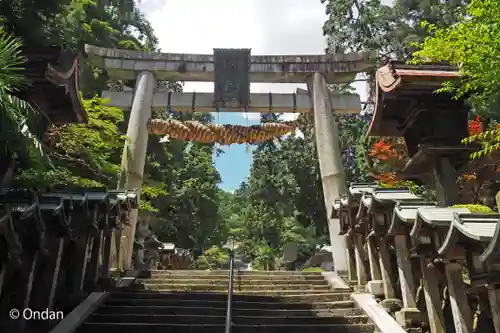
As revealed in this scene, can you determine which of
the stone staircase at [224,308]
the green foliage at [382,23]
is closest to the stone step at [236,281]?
the stone staircase at [224,308]

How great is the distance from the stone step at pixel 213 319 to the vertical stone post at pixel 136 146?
5001 mm

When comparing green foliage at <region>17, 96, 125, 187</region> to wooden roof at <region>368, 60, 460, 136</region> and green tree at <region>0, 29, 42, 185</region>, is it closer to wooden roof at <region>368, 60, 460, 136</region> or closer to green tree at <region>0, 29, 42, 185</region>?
green tree at <region>0, 29, 42, 185</region>

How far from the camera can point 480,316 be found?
5.74 m

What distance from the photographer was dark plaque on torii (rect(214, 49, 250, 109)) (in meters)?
15.3

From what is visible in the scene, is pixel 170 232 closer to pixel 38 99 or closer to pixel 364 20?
pixel 364 20

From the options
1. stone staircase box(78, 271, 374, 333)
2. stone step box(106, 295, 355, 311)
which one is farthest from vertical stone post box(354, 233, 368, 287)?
stone step box(106, 295, 355, 311)

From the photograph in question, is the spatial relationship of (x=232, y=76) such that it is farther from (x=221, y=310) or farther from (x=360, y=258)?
(x=221, y=310)

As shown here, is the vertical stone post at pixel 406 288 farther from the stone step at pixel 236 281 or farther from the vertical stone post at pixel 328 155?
the vertical stone post at pixel 328 155

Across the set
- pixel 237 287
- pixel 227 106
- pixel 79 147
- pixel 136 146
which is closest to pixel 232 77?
pixel 227 106

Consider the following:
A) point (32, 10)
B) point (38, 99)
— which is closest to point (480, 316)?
point (38, 99)

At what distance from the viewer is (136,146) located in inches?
561

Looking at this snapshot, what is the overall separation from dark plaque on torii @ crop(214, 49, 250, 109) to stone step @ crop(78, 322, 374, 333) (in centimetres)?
953

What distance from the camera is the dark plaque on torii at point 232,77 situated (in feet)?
50.3

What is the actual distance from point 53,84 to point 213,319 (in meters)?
5.57
